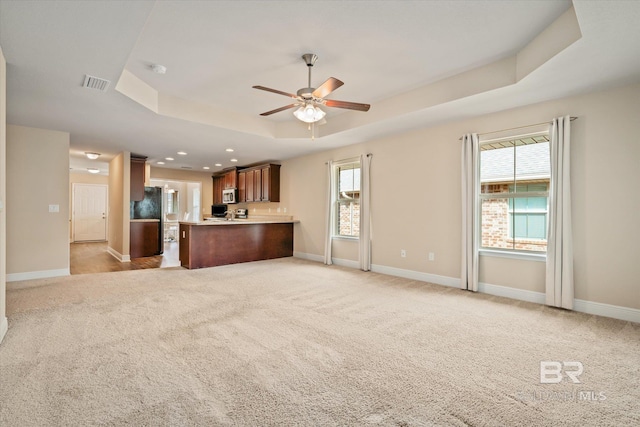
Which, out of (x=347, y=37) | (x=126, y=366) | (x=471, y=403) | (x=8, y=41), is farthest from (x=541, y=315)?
(x=8, y=41)

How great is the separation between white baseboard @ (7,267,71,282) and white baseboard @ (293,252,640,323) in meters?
5.11

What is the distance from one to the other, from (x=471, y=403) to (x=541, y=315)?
7.13 feet

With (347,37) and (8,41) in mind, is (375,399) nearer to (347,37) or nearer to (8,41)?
(347,37)

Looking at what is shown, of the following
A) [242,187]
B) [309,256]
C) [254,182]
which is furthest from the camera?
[242,187]

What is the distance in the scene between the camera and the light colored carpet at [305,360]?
1664 millimetres

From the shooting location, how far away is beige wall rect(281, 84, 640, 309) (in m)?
3.20

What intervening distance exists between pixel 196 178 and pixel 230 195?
1.82m

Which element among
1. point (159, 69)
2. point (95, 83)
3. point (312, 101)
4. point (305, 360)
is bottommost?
point (305, 360)

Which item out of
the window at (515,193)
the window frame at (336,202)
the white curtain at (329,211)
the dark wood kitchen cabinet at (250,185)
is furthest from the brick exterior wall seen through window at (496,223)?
the dark wood kitchen cabinet at (250,185)

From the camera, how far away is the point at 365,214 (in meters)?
5.71

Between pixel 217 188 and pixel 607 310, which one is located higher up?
pixel 217 188

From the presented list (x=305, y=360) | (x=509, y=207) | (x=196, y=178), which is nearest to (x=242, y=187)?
(x=196, y=178)

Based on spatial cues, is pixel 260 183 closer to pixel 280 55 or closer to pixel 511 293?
pixel 280 55

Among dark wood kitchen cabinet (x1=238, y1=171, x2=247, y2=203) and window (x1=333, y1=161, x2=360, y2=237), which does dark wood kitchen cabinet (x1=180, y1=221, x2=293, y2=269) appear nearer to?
window (x1=333, y1=161, x2=360, y2=237)
